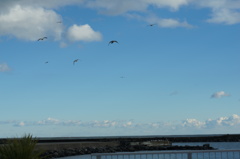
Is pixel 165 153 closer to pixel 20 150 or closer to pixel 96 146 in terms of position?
pixel 20 150

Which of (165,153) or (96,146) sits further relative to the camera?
(96,146)

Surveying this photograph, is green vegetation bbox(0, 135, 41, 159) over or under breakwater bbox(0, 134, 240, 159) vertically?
over

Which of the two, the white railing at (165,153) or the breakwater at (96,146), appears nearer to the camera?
the white railing at (165,153)

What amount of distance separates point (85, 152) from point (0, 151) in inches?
1995

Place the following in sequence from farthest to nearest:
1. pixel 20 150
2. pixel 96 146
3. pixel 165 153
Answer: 1. pixel 96 146
2. pixel 165 153
3. pixel 20 150

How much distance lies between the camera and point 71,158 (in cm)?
5316

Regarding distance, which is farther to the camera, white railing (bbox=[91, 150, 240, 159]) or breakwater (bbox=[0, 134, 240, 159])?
breakwater (bbox=[0, 134, 240, 159])

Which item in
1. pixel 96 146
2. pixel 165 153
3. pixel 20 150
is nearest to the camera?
pixel 20 150

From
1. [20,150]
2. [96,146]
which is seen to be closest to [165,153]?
[20,150]

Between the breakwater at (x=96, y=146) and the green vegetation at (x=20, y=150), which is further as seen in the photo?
the breakwater at (x=96, y=146)

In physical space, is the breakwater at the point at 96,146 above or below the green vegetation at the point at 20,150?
below

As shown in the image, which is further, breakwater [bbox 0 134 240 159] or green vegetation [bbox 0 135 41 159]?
breakwater [bbox 0 134 240 159]

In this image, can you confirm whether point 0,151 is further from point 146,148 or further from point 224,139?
point 224,139

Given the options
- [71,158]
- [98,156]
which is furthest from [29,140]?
[71,158]
